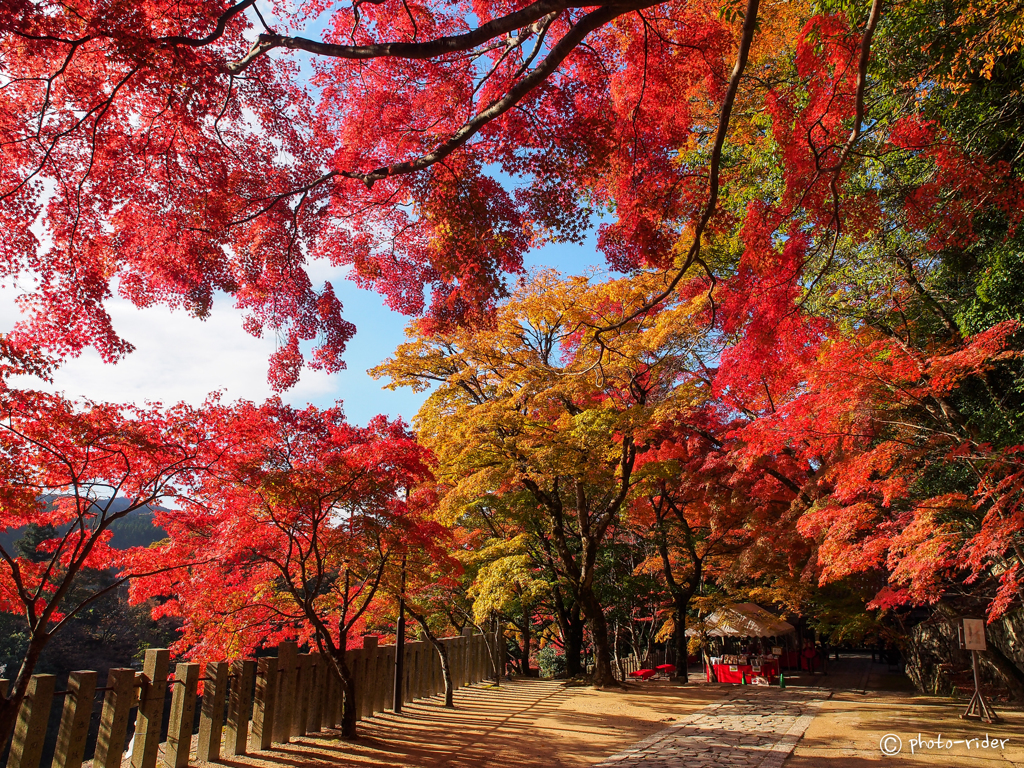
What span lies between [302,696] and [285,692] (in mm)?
382

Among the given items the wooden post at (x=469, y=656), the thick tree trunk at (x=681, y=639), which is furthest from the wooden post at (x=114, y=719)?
the thick tree trunk at (x=681, y=639)

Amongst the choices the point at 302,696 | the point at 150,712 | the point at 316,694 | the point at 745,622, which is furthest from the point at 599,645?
the point at 150,712

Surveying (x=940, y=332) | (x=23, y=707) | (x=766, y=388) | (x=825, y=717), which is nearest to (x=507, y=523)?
(x=766, y=388)

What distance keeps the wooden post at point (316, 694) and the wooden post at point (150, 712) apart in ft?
6.69

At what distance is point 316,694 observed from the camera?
7203mm

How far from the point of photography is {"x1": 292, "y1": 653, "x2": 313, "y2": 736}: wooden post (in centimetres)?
694

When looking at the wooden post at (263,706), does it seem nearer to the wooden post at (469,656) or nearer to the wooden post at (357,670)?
the wooden post at (357,670)

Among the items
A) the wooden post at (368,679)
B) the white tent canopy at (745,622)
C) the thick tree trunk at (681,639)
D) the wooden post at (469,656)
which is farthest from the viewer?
the thick tree trunk at (681,639)

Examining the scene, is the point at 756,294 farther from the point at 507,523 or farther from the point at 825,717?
the point at 507,523

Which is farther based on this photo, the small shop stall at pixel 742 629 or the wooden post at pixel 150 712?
the small shop stall at pixel 742 629

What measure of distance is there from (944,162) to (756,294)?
247cm

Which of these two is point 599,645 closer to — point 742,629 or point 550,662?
point 742,629

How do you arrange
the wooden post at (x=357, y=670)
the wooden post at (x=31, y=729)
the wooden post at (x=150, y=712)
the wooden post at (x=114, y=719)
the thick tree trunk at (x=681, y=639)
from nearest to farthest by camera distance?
the wooden post at (x=31, y=729), the wooden post at (x=114, y=719), the wooden post at (x=150, y=712), the wooden post at (x=357, y=670), the thick tree trunk at (x=681, y=639)

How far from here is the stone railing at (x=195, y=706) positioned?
4.56 metres
